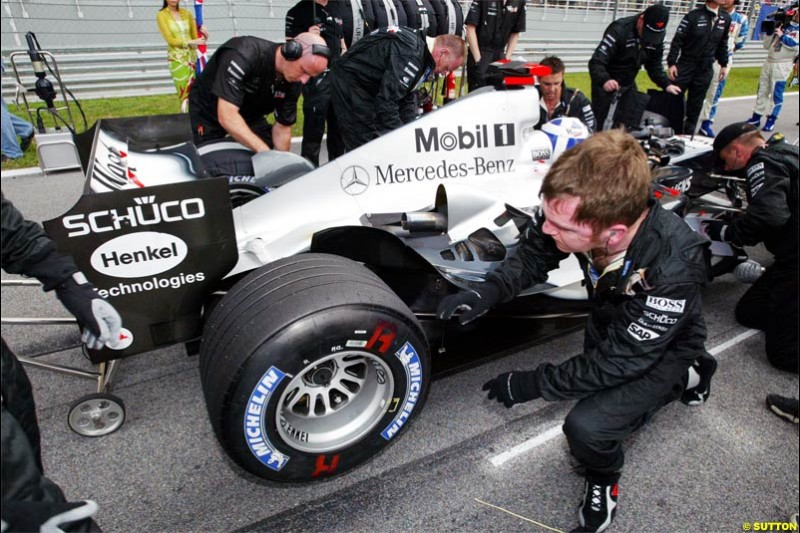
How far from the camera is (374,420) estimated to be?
1909 millimetres

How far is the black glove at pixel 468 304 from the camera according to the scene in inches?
77.8

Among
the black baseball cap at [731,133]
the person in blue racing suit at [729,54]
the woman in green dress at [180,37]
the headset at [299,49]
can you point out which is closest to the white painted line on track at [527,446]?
the black baseball cap at [731,133]

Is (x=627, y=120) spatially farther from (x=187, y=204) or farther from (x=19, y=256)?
(x=19, y=256)

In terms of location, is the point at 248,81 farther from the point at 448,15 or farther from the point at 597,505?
the point at 448,15

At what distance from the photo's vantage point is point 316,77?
478 cm

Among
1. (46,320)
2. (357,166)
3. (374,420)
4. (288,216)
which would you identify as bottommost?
(374,420)

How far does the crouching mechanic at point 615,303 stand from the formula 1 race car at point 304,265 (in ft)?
1.22

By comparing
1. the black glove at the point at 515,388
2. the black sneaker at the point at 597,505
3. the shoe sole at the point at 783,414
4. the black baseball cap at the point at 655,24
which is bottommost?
the shoe sole at the point at 783,414

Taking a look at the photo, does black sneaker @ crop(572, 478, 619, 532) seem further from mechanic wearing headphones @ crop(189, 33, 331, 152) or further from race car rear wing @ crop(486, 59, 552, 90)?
mechanic wearing headphones @ crop(189, 33, 331, 152)

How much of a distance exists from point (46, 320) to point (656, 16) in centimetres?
565

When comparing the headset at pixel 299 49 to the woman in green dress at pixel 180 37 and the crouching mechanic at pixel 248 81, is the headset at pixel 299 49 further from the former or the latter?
the woman in green dress at pixel 180 37

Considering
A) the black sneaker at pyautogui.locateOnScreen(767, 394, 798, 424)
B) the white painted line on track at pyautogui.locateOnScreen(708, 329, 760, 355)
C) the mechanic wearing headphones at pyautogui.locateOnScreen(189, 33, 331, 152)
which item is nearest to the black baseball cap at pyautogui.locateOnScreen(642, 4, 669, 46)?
the white painted line on track at pyautogui.locateOnScreen(708, 329, 760, 355)

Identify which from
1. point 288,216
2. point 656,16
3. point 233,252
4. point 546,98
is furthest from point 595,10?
point 233,252

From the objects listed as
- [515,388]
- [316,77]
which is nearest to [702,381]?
[515,388]
